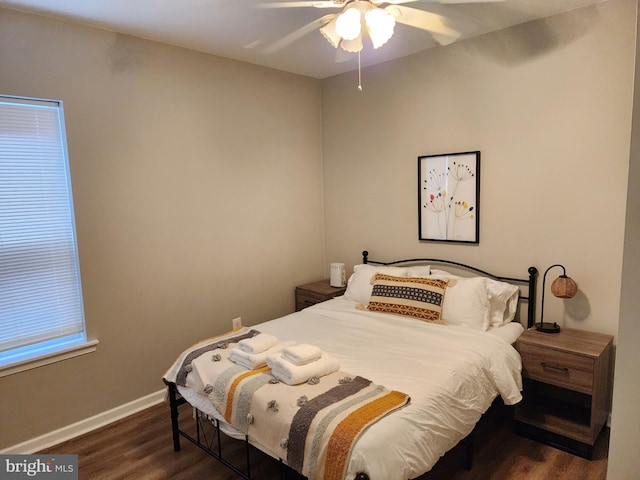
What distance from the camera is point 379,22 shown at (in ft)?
6.79

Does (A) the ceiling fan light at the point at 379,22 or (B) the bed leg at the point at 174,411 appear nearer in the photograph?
(A) the ceiling fan light at the point at 379,22

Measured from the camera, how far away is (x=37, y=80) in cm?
250

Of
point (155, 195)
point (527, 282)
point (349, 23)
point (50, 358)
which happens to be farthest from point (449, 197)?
point (50, 358)

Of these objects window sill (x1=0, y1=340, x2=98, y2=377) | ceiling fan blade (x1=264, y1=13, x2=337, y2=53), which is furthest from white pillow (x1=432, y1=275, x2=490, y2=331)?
window sill (x1=0, y1=340, x2=98, y2=377)

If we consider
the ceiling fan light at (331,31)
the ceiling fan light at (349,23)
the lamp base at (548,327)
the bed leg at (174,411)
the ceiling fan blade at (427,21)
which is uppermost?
the ceiling fan blade at (427,21)

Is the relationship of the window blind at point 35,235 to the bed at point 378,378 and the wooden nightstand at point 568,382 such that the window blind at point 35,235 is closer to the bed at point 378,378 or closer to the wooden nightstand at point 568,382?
the bed at point 378,378

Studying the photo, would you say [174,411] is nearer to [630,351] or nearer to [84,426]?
[84,426]

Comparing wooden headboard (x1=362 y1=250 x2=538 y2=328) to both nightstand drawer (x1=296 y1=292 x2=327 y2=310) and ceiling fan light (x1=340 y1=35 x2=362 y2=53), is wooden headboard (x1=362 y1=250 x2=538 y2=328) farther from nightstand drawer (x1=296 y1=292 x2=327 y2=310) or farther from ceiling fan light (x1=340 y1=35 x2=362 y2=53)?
ceiling fan light (x1=340 y1=35 x2=362 y2=53)

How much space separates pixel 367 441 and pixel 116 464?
5.65ft

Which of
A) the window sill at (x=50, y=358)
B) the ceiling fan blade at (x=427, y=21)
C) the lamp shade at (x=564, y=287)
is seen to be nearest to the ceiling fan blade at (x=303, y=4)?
the ceiling fan blade at (x=427, y=21)

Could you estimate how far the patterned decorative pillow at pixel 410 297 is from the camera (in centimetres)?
289

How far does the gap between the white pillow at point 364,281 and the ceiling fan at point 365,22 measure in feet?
5.67

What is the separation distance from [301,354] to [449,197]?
189 cm

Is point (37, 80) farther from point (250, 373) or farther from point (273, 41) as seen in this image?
point (250, 373)
